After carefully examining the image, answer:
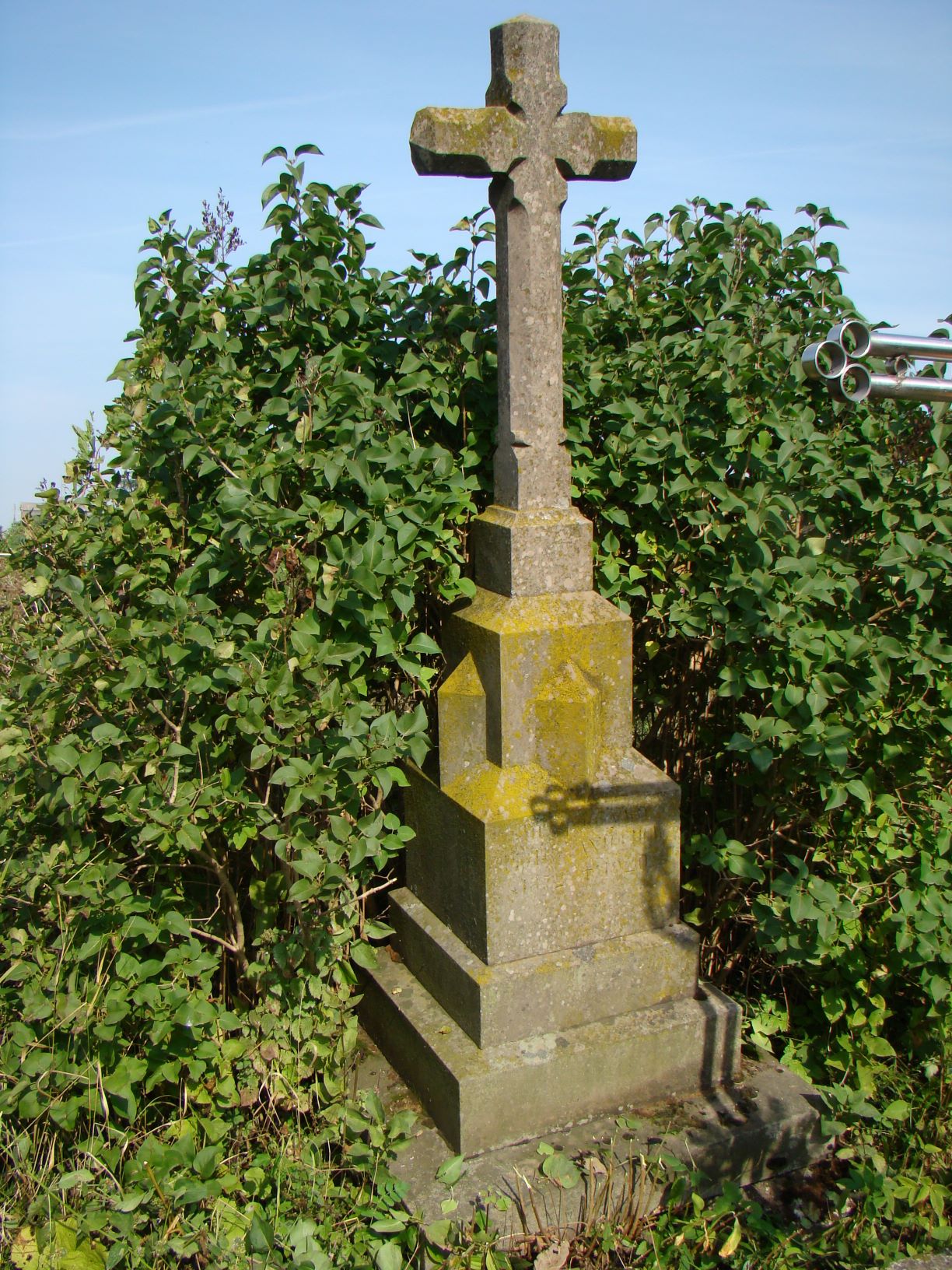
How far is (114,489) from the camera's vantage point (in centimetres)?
329

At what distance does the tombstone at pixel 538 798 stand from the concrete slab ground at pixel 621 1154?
0.19ft

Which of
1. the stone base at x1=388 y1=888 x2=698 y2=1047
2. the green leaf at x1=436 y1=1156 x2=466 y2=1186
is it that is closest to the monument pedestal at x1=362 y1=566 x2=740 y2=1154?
the stone base at x1=388 y1=888 x2=698 y2=1047

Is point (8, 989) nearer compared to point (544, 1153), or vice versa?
point (544, 1153)

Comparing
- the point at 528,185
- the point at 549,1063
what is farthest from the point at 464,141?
the point at 549,1063

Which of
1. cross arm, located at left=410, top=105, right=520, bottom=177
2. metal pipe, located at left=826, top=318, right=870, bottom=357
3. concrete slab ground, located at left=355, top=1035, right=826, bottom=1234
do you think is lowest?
concrete slab ground, located at left=355, top=1035, right=826, bottom=1234

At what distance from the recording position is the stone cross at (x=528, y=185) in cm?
279

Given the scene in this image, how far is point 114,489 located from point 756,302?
90.0 inches

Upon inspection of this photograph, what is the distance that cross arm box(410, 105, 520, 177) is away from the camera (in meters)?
2.73

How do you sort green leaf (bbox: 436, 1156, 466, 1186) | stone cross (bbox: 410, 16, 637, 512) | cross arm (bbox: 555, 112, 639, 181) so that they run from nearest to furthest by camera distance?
green leaf (bbox: 436, 1156, 466, 1186)
stone cross (bbox: 410, 16, 637, 512)
cross arm (bbox: 555, 112, 639, 181)

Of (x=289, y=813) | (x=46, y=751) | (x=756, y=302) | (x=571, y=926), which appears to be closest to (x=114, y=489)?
(x=46, y=751)

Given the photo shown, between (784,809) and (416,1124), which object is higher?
(784,809)

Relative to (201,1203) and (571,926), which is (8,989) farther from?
(571,926)

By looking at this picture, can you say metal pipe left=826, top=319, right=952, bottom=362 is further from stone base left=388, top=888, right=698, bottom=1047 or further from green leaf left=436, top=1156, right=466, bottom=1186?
green leaf left=436, top=1156, right=466, bottom=1186

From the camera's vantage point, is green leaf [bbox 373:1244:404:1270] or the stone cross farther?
the stone cross
